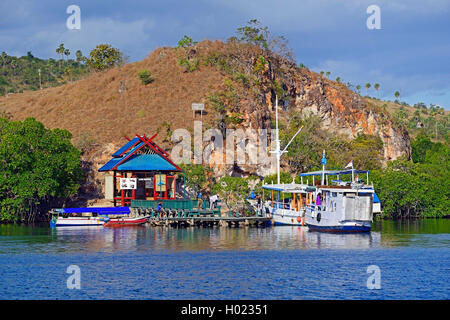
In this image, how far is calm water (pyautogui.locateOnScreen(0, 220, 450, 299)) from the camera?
34.9m

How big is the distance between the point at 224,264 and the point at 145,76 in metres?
77.3

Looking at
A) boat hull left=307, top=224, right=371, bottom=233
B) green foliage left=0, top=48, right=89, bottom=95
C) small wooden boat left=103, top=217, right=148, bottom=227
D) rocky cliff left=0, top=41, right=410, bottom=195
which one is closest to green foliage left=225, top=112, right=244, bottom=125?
rocky cliff left=0, top=41, right=410, bottom=195

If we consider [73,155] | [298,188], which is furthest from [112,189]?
[298,188]

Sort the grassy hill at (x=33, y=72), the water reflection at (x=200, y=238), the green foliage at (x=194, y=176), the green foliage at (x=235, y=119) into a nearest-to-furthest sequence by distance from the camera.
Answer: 1. the water reflection at (x=200, y=238)
2. the green foliage at (x=194, y=176)
3. the green foliage at (x=235, y=119)
4. the grassy hill at (x=33, y=72)

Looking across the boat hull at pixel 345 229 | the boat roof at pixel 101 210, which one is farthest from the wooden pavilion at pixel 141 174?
the boat hull at pixel 345 229

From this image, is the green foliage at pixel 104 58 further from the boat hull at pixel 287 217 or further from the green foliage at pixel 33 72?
the boat hull at pixel 287 217

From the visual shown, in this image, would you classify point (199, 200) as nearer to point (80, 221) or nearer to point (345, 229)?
point (80, 221)

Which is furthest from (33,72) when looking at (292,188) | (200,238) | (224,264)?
(224,264)

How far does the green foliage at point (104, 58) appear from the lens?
13438cm

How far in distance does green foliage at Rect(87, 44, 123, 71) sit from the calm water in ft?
248

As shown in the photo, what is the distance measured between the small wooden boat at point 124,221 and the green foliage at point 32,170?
9127 mm

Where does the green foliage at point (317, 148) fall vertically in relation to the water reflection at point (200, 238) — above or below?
above

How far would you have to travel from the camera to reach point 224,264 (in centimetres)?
4309

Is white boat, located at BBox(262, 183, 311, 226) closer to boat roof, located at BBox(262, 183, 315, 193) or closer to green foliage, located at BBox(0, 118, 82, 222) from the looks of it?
boat roof, located at BBox(262, 183, 315, 193)
